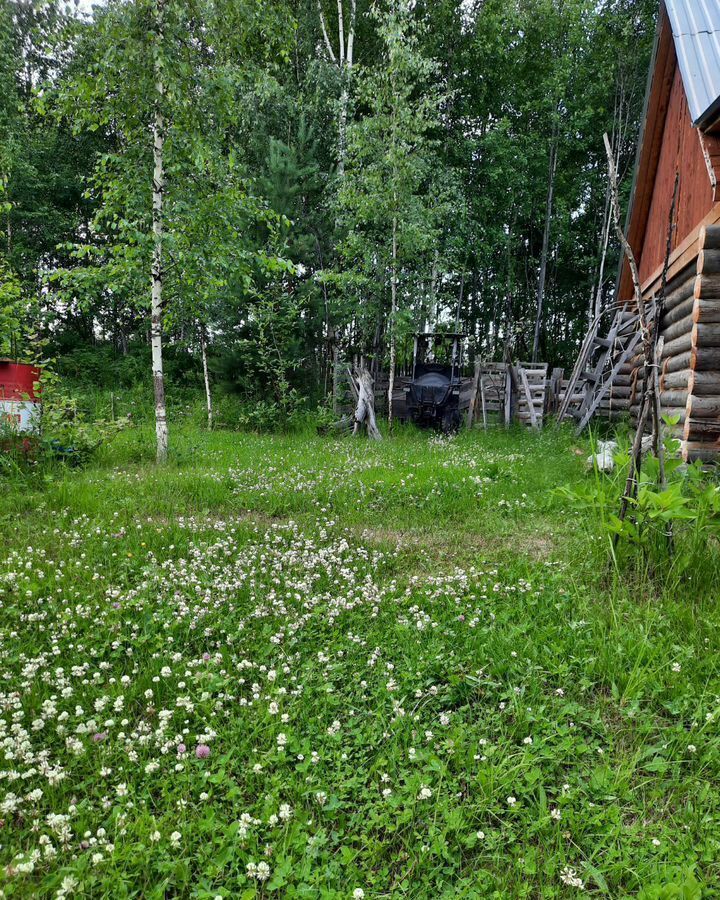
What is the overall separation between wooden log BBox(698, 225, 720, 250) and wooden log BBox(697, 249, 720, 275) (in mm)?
66

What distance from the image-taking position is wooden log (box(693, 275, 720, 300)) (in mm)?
7668

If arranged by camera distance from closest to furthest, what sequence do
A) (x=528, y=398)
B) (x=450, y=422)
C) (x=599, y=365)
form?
(x=599, y=365) < (x=450, y=422) < (x=528, y=398)

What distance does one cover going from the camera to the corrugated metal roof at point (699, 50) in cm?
712

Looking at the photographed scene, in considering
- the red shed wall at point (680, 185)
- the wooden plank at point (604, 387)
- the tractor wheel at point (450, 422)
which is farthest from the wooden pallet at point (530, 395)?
the red shed wall at point (680, 185)

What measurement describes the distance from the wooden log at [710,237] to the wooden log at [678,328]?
1186 mm

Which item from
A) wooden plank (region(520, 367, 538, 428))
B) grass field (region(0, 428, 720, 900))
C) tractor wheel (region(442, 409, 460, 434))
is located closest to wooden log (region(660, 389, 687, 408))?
grass field (region(0, 428, 720, 900))

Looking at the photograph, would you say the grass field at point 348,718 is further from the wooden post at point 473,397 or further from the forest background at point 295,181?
the wooden post at point 473,397

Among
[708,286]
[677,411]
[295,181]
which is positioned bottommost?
[677,411]

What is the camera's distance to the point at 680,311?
9.35 meters

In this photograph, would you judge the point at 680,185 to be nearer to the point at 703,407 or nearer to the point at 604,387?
the point at 604,387

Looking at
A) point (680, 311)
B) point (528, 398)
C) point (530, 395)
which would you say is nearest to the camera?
point (680, 311)

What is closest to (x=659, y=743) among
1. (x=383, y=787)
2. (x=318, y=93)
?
(x=383, y=787)

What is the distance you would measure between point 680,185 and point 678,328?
13.1 feet

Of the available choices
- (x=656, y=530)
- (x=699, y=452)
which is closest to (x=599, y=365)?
(x=699, y=452)
